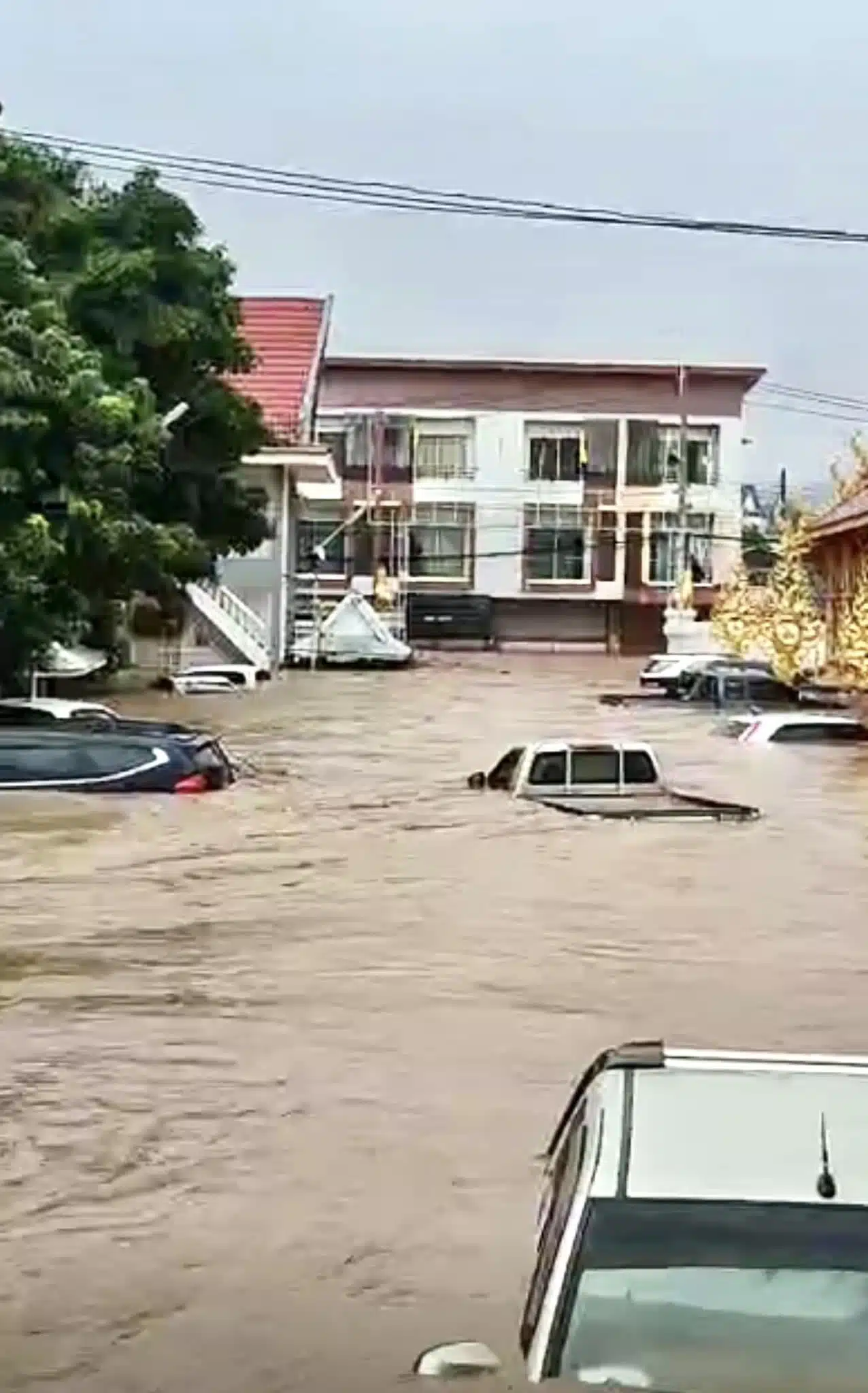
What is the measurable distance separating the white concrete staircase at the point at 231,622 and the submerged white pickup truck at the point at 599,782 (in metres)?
24.3

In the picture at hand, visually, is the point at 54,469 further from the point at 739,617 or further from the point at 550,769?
the point at 739,617

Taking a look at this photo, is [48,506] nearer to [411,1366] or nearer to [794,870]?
[794,870]

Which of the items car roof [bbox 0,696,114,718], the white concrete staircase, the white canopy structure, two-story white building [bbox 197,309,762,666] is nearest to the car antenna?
car roof [bbox 0,696,114,718]

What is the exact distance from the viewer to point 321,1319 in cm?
744

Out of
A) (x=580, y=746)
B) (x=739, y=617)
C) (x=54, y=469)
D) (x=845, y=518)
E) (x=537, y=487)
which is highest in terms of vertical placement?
(x=537, y=487)

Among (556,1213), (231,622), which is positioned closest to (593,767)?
(556,1213)

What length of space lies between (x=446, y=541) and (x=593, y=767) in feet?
168

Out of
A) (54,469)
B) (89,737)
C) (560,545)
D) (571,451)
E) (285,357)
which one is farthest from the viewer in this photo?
(571,451)

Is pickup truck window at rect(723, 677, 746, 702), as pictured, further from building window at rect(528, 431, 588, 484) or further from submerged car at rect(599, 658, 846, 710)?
building window at rect(528, 431, 588, 484)

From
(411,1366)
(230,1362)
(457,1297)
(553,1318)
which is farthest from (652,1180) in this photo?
(457,1297)

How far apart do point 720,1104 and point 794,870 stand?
1552cm

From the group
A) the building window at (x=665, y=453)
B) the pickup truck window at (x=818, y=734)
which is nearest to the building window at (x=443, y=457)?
the building window at (x=665, y=453)

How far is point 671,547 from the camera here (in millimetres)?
75312

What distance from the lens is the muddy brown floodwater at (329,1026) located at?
7656mm
